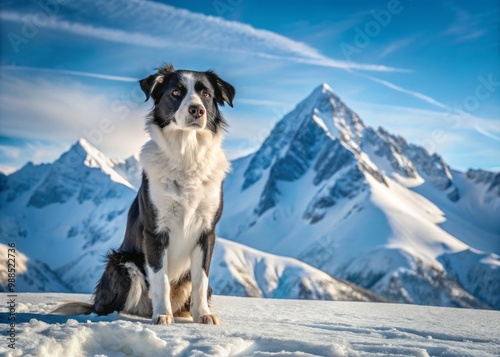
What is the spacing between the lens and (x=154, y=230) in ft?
26.5

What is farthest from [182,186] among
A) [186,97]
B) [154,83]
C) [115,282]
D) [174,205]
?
[115,282]

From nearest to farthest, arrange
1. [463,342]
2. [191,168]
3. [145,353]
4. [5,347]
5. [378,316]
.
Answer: [5,347] < [145,353] < [463,342] < [191,168] < [378,316]

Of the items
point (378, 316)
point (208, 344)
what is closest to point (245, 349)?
point (208, 344)

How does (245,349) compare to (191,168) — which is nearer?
(245,349)

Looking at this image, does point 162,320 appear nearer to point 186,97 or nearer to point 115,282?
point 115,282

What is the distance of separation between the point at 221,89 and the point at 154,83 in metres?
1.03

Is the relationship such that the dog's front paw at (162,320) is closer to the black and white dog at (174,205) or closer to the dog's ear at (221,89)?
the black and white dog at (174,205)

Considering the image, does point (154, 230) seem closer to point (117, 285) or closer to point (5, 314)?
point (117, 285)

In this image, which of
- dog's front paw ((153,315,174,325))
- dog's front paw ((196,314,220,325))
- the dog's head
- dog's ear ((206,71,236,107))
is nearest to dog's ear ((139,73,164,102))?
the dog's head

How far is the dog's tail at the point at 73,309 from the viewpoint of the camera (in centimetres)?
894

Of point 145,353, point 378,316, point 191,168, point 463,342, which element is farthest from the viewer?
point 378,316

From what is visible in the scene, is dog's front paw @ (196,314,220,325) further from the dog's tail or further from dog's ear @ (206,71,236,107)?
dog's ear @ (206,71,236,107)

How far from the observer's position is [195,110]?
782cm

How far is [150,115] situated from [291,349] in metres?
4.05
